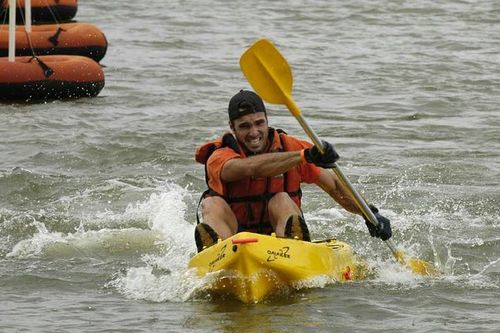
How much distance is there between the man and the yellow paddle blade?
81 millimetres

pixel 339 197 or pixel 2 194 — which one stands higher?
pixel 339 197

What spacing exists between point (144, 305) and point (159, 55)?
1256 centimetres

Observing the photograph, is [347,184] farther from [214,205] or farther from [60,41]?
[60,41]

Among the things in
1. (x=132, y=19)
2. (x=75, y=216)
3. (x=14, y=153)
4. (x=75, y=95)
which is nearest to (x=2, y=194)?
(x=75, y=216)

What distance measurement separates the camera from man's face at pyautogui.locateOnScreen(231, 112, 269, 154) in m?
7.30

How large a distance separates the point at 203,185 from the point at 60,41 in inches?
278

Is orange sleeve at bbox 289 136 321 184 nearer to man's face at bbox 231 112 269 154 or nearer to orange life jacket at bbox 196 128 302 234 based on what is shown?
orange life jacket at bbox 196 128 302 234

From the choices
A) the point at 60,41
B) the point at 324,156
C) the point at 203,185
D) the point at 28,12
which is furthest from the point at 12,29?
the point at 324,156

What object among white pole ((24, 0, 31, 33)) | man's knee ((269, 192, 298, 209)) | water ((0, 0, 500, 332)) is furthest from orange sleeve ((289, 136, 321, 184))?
white pole ((24, 0, 31, 33))

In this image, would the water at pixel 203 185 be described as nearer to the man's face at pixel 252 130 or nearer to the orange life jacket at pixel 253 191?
the orange life jacket at pixel 253 191

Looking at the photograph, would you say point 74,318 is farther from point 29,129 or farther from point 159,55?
point 159,55

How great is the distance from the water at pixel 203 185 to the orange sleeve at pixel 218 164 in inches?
22.4

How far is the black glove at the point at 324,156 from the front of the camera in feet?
22.5

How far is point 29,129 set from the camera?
→ 44.7ft
